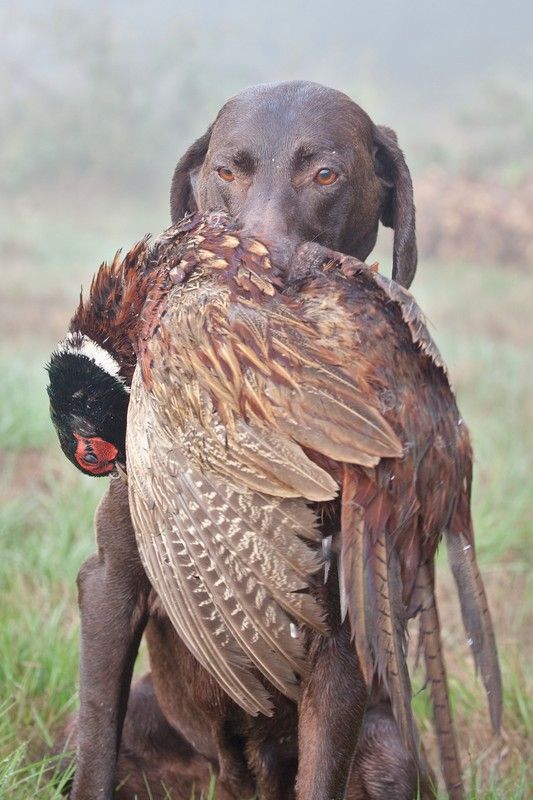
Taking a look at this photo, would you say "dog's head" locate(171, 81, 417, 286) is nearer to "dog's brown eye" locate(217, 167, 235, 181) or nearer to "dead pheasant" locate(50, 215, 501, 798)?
"dog's brown eye" locate(217, 167, 235, 181)

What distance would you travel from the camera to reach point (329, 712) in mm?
1973

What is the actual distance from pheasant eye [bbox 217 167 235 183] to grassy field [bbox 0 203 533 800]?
2.21 feet

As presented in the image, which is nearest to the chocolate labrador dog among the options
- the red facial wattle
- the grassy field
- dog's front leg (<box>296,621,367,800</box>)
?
dog's front leg (<box>296,621,367,800</box>)

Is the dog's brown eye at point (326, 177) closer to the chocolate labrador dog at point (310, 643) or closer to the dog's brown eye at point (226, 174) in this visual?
the chocolate labrador dog at point (310, 643)

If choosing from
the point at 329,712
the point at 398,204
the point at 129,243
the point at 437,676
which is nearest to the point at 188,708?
the point at 329,712

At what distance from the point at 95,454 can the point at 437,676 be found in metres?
0.78

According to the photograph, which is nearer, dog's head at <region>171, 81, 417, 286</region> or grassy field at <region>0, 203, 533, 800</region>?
dog's head at <region>171, 81, 417, 286</region>

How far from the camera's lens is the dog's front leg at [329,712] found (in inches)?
77.2

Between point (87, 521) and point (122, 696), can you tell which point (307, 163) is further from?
point (87, 521)

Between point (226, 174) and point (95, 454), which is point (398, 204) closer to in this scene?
point (226, 174)

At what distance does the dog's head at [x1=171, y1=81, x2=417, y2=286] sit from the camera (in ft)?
7.73

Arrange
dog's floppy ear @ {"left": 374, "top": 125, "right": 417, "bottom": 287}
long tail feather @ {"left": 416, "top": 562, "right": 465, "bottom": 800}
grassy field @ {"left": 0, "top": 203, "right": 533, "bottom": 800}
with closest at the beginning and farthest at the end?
long tail feather @ {"left": 416, "top": 562, "right": 465, "bottom": 800}
dog's floppy ear @ {"left": 374, "top": 125, "right": 417, "bottom": 287}
grassy field @ {"left": 0, "top": 203, "right": 533, "bottom": 800}

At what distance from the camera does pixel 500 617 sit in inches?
156

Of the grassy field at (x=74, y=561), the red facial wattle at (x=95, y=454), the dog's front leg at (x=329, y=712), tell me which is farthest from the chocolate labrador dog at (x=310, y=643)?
the grassy field at (x=74, y=561)
